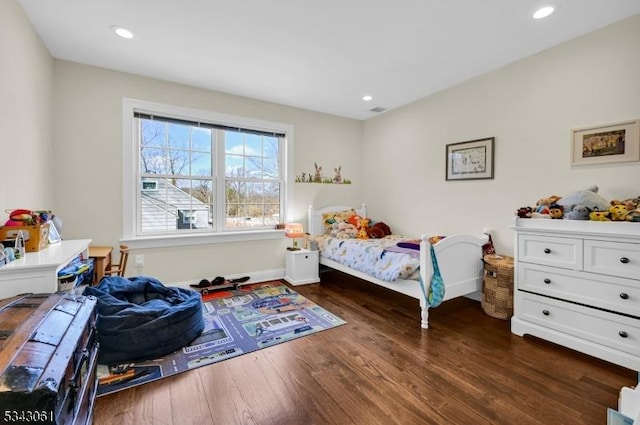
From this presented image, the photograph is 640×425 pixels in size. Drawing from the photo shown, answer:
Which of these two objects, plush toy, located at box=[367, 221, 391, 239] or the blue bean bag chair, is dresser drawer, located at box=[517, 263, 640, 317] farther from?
the blue bean bag chair

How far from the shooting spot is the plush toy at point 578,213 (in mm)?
2184

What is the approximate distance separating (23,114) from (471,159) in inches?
164

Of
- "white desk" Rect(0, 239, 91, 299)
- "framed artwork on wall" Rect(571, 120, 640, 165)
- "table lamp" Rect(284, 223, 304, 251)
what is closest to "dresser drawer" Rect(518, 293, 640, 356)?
"framed artwork on wall" Rect(571, 120, 640, 165)

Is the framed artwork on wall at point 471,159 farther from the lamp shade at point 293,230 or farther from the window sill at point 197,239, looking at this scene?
the window sill at point 197,239

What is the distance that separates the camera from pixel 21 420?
0.74 metres

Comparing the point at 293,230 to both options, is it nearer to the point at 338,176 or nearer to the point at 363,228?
the point at 363,228

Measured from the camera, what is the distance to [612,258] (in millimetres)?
2025

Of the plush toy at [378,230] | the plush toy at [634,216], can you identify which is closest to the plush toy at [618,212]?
the plush toy at [634,216]

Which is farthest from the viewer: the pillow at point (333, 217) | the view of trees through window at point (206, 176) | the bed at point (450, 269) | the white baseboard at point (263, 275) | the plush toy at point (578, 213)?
the pillow at point (333, 217)

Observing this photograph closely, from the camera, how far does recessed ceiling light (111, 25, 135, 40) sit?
2.38 m

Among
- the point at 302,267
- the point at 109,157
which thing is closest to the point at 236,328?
the point at 302,267

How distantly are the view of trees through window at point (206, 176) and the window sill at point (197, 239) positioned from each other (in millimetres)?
146

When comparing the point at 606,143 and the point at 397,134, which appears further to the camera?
the point at 397,134

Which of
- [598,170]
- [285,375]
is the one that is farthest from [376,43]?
[285,375]
